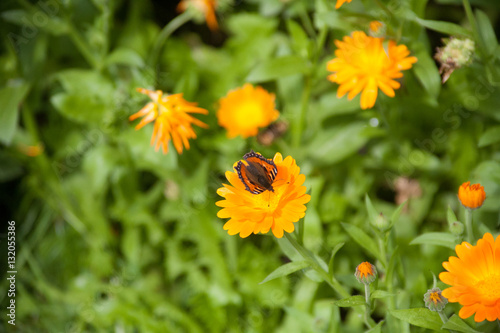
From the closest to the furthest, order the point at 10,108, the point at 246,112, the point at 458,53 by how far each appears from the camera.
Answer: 1. the point at 458,53
2. the point at 246,112
3. the point at 10,108

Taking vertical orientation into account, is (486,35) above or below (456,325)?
above

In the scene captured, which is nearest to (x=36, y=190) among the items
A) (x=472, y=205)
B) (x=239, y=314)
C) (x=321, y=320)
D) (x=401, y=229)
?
(x=239, y=314)

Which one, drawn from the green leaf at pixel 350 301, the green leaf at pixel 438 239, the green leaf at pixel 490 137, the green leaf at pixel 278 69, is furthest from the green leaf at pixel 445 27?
the green leaf at pixel 350 301

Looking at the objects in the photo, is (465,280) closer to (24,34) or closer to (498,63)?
(498,63)

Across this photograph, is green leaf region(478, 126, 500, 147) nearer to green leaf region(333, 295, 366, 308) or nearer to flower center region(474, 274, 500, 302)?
flower center region(474, 274, 500, 302)

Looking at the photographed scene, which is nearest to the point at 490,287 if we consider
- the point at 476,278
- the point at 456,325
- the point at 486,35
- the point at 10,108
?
the point at 476,278

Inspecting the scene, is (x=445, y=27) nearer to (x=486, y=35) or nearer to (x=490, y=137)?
(x=486, y=35)

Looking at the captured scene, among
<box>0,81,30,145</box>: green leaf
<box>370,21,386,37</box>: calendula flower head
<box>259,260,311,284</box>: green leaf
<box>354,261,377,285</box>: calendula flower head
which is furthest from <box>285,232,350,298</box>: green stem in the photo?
<box>0,81,30,145</box>: green leaf

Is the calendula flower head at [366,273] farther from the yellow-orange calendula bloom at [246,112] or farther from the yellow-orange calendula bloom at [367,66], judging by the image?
the yellow-orange calendula bloom at [246,112]
